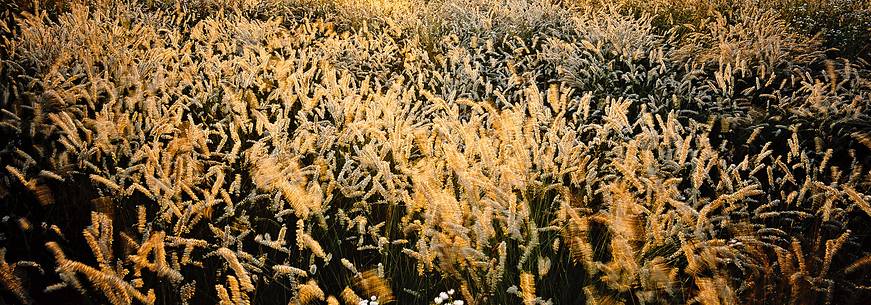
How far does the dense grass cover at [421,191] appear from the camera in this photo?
5.74 feet

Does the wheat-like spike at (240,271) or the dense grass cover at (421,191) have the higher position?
the wheat-like spike at (240,271)

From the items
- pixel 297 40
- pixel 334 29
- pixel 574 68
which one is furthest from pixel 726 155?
pixel 334 29

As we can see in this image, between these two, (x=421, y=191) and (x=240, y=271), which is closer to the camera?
(x=240, y=271)

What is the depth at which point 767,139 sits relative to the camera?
341 cm

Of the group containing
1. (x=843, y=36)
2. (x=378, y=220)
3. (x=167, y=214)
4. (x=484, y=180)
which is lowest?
(x=843, y=36)

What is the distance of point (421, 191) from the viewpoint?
6.53ft

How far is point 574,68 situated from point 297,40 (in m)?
2.56

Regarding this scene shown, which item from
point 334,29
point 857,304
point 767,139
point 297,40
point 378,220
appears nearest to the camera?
point 857,304

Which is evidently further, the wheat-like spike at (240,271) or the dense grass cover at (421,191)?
the dense grass cover at (421,191)

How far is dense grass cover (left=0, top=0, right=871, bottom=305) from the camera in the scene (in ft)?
5.74

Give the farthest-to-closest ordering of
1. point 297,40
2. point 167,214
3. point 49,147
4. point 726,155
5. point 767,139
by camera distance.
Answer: point 297,40
point 767,139
point 726,155
point 49,147
point 167,214

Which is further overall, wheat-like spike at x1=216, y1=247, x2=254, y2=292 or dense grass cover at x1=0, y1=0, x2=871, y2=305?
dense grass cover at x1=0, y1=0, x2=871, y2=305

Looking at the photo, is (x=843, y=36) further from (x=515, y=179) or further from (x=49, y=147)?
(x=49, y=147)

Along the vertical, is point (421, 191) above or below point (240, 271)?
below
